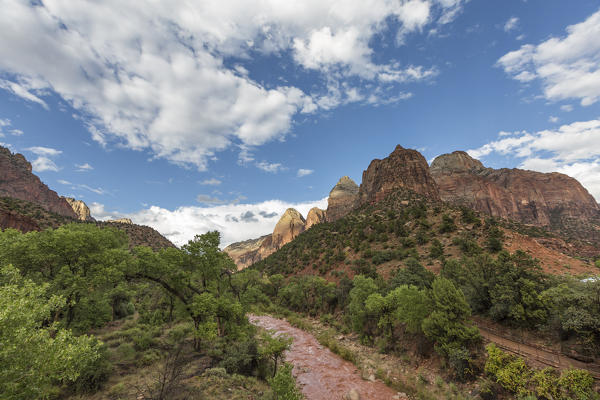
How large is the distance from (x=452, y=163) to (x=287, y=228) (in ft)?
393

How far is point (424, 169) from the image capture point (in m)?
86.7

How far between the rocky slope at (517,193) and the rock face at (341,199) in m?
52.3

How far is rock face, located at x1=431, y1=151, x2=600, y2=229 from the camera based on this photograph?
113375 millimetres

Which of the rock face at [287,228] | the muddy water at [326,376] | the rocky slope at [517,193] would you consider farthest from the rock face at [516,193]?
the muddy water at [326,376]

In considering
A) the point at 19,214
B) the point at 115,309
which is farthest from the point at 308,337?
the point at 19,214

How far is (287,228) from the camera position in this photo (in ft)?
610

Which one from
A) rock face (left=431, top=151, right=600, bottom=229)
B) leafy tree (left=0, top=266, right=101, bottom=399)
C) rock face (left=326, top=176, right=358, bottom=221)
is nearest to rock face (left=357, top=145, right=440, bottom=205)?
rock face (left=431, top=151, right=600, bottom=229)

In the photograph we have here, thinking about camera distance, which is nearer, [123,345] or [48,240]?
[48,240]

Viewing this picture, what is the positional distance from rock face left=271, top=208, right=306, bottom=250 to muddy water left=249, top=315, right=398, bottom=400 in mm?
152464

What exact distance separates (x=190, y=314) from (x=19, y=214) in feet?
206

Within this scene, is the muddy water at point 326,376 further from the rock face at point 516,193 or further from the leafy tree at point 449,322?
the rock face at point 516,193

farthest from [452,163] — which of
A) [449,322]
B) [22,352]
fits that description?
[22,352]

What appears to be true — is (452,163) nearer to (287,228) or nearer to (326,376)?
(287,228)

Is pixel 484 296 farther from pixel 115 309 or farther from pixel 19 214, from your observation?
pixel 19 214
